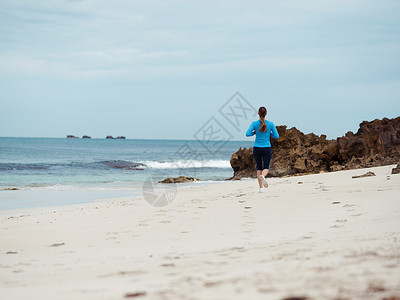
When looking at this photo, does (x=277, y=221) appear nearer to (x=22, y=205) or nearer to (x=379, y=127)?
(x=22, y=205)

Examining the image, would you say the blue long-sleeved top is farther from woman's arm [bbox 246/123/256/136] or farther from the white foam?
the white foam

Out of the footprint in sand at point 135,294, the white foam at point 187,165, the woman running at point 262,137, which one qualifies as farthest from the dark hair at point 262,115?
the white foam at point 187,165

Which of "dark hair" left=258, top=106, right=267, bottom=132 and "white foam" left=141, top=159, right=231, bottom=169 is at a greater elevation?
"dark hair" left=258, top=106, right=267, bottom=132

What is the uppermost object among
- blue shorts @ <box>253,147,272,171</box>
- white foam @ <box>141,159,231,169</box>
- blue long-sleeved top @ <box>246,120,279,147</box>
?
blue long-sleeved top @ <box>246,120,279,147</box>

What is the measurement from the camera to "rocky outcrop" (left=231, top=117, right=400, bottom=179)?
44.4 ft

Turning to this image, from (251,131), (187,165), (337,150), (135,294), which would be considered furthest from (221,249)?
(187,165)

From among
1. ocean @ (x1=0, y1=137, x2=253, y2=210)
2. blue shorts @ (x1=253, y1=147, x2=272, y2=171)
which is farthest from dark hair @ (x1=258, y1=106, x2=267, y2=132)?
ocean @ (x1=0, y1=137, x2=253, y2=210)

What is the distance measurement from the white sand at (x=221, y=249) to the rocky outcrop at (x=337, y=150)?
6.45 m

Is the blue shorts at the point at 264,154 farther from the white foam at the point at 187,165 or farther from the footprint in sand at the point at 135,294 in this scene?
A: the white foam at the point at 187,165

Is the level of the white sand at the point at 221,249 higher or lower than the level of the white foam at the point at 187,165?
lower

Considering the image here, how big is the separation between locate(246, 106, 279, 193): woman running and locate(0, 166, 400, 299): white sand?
1019mm

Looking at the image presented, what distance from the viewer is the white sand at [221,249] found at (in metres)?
2.66

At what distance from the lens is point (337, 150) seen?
48.5 feet

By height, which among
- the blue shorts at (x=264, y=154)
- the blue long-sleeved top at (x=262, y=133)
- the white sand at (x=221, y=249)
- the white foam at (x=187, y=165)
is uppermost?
the blue long-sleeved top at (x=262, y=133)
